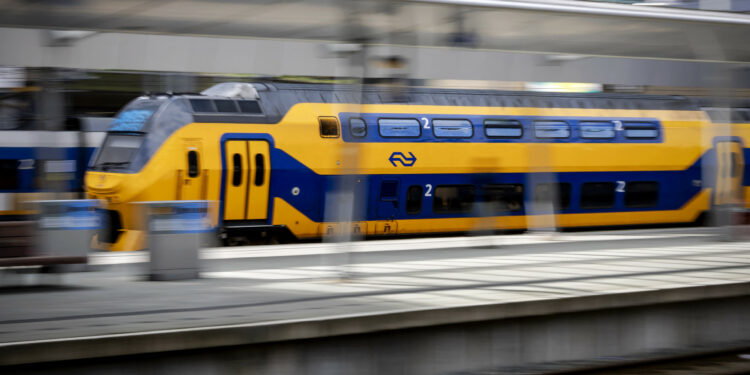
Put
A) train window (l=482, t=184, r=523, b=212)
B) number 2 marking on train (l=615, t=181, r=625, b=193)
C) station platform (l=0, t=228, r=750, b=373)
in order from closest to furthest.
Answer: station platform (l=0, t=228, r=750, b=373) < train window (l=482, t=184, r=523, b=212) < number 2 marking on train (l=615, t=181, r=625, b=193)

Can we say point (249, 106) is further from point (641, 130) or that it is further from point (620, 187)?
point (641, 130)

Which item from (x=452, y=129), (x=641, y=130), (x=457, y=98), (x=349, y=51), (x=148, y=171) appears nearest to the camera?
(x=349, y=51)

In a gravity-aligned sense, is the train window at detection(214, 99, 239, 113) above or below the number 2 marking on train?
above

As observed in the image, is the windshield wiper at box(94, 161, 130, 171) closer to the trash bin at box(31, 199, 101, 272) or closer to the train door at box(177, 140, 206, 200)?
the train door at box(177, 140, 206, 200)

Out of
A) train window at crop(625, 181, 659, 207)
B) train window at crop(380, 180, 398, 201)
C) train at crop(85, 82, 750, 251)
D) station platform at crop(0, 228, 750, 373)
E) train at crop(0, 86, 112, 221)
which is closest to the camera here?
station platform at crop(0, 228, 750, 373)

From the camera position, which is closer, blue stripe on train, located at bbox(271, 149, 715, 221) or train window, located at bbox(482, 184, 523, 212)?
blue stripe on train, located at bbox(271, 149, 715, 221)

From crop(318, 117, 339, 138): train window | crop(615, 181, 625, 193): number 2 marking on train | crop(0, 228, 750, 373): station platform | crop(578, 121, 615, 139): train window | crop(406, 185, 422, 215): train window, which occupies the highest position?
crop(578, 121, 615, 139): train window

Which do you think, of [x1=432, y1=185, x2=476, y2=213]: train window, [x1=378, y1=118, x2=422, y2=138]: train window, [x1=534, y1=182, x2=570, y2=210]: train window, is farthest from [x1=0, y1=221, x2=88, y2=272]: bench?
[x1=534, y1=182, x2=570, y2=210]: train window

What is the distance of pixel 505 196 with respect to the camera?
17.9 meters

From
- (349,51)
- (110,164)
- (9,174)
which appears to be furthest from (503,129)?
(9,174)

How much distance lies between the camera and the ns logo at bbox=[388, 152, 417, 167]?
16.8 m

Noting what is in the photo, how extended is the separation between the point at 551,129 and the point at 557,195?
4.62 feet

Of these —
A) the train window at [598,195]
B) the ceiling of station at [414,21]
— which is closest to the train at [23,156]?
the ceiling of station at [414,21]

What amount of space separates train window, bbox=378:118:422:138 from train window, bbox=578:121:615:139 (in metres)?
3.88
